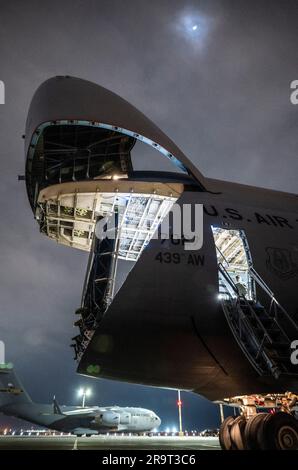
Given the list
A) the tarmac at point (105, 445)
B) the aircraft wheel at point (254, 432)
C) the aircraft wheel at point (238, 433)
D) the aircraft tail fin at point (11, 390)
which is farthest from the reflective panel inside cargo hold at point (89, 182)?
the aircraft tail fin at point (11, 390)

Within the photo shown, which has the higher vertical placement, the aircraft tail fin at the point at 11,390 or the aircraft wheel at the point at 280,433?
the aircraft tail fin at the point at 11,390

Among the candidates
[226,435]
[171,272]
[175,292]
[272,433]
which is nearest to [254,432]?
[272,433]

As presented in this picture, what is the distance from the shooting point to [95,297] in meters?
9.63

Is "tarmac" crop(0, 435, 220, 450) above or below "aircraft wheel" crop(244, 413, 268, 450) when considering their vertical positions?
below

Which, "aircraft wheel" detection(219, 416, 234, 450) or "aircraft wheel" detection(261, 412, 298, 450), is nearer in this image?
"aircraft wheel" detection(261, 412, 298, 450)

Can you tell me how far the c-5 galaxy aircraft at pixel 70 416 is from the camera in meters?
27.9

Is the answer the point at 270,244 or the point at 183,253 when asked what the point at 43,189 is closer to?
the point at 183,253

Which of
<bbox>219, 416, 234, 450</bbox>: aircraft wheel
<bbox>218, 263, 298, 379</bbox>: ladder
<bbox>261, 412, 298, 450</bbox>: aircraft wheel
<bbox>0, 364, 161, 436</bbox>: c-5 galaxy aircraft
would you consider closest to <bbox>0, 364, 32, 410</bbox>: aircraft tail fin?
<bbox>0, 364, 161, 436</bbox>: c-5 galaxy aircraft

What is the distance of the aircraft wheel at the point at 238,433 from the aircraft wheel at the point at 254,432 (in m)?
0.44

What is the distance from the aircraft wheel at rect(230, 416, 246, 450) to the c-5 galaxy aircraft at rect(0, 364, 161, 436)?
71.6 ft

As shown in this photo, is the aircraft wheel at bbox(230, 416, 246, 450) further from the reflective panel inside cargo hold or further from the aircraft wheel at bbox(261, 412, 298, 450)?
the reflective panel inside cargo hold

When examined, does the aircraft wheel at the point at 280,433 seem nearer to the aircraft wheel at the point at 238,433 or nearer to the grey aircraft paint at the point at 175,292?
the grey aircraft paint at the point at 175,292

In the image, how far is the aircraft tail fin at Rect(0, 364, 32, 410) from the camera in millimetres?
29294

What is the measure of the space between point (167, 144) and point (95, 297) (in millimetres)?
4331
